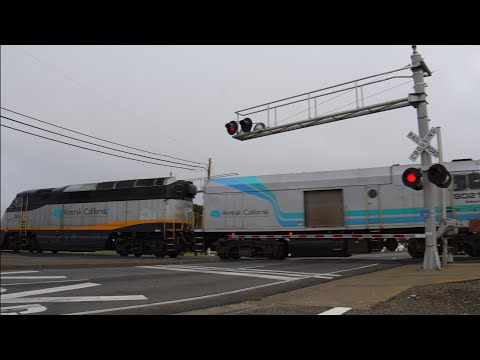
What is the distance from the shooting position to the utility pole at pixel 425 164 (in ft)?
40.2

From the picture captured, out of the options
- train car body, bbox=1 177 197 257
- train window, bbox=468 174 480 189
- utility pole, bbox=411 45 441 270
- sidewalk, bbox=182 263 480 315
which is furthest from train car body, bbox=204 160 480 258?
sidewalk, bbox=182 263 480 315

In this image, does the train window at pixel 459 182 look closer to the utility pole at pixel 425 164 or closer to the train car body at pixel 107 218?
the utility pole at pixel 425 164

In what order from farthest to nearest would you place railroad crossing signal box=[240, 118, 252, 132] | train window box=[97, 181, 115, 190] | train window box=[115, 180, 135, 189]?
train window box=[97, 181, 115, 190]
train window box=[115, 180, 135, 189]
railroad crossing signal box=[240, 118, 252, 132]

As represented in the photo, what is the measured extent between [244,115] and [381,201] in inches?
277

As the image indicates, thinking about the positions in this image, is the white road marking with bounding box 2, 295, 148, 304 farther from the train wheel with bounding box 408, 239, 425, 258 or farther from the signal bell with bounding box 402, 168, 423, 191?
the train wheel with bounding box 408, 239, 425, 258

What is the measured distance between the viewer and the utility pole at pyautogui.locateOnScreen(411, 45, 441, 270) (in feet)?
40.2

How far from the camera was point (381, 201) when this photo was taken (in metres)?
17.7

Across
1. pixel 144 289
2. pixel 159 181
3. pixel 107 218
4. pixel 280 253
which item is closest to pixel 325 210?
pixel 280 253

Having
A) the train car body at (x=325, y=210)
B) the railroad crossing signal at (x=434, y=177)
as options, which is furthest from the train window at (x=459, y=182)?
the railroad crossing signal at (x=434, y=177)

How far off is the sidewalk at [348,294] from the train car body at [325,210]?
19.5 ft

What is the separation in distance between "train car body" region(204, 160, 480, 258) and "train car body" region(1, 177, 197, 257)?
1599 millimetres
